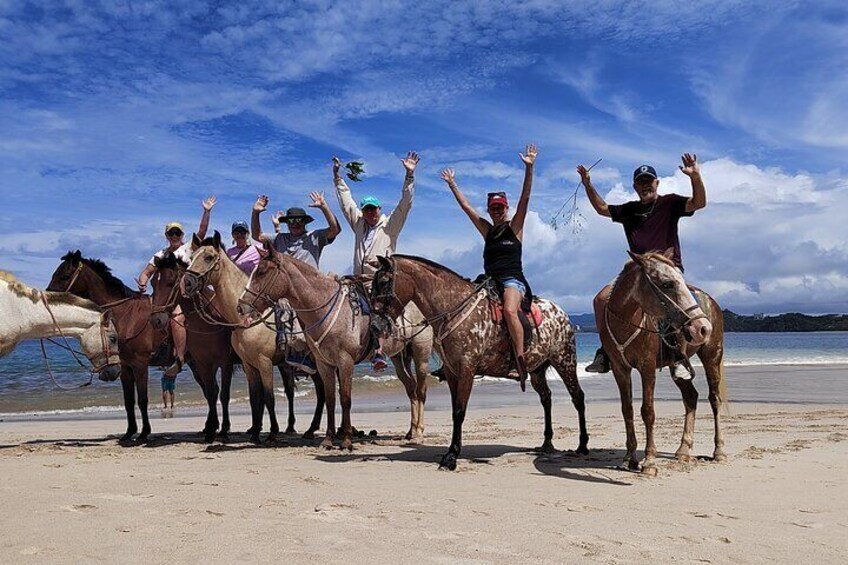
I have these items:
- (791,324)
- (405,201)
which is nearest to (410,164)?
(405,201)

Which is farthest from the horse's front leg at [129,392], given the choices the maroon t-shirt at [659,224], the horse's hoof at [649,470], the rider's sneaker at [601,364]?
the maroon t-shirt at [659,224]

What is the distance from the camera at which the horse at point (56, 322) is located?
8.66 m

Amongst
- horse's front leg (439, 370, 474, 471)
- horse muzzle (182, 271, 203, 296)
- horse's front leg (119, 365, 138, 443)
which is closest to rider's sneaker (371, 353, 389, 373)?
horse's front leg (439, 370, 474, 471)

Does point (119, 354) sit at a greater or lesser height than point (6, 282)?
lesser

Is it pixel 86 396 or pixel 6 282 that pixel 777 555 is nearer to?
pixel 6 282

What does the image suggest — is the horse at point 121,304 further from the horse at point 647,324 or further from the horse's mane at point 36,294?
the horse at point 647,324

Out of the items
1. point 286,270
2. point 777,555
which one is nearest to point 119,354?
point 286,270

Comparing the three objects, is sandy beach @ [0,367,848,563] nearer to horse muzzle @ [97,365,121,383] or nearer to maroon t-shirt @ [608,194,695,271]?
horse muzzle @ [97,365,121,383]

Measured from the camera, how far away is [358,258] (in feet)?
30.1

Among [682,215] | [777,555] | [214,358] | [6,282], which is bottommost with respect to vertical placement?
[777,555]

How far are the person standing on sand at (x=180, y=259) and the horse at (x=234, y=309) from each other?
0.61 metres

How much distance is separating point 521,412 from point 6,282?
9706mm

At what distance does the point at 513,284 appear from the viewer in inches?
306

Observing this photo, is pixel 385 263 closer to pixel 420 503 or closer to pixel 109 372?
pixel 420 503
